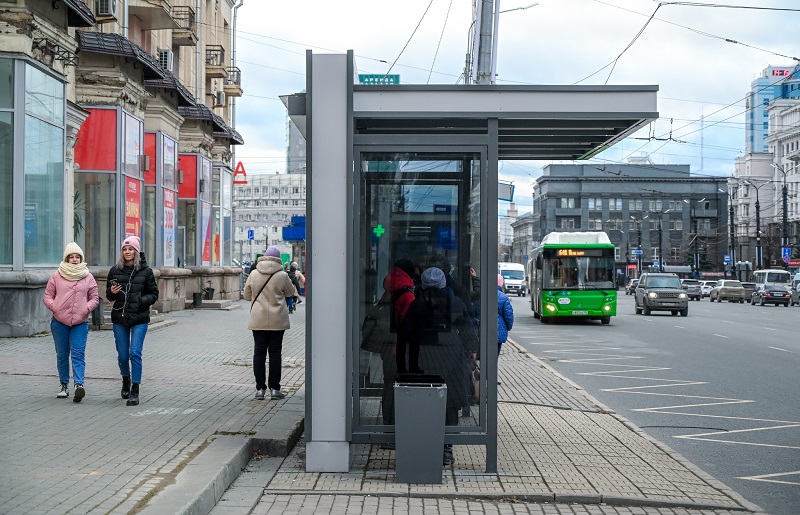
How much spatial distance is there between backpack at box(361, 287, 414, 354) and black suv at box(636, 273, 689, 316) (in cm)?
3271

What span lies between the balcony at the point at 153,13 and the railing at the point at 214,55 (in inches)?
386

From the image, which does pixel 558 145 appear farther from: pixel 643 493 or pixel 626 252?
pixel 626 252

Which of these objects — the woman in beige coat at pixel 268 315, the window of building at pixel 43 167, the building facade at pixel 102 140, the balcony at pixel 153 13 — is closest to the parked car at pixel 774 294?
the building facade at pixel 102 140

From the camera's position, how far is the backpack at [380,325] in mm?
8102

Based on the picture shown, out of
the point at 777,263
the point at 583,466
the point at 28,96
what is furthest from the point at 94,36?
the point at 777,263

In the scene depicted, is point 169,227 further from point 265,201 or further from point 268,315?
point 265,201

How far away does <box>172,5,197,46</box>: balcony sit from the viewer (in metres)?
32.2

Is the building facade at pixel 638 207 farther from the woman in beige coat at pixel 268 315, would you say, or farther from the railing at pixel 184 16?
the woman in beige coat at pixel 268 315

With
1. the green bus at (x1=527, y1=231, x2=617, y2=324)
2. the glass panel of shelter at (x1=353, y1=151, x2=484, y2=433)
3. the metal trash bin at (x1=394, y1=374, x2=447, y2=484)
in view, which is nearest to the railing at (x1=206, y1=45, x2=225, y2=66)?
the green bus at (x1=527, y1=231, x2=617, y2=324)

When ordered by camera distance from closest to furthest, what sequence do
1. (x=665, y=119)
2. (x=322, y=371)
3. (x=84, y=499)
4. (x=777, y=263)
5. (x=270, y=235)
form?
(x=84, y=499) → (x=322, y=371) → (x=665, y=119) → (x=777, y=263) → (x=270, y=235)

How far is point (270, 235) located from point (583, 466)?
114 meters

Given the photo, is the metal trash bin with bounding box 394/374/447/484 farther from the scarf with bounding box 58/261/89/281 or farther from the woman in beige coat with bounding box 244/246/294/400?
the scarf with bounding box 58/261/89/281

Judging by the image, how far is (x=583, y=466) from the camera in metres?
8.22

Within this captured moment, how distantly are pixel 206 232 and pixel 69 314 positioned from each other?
26.2m
